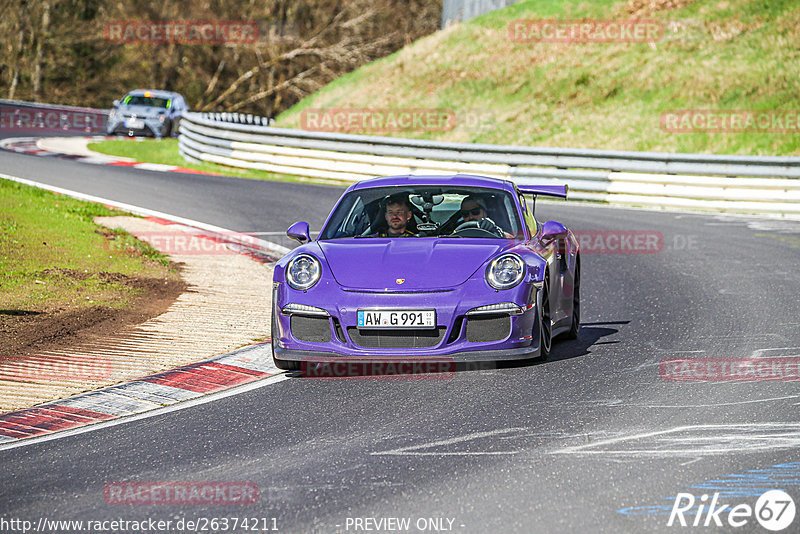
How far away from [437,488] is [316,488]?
55cm

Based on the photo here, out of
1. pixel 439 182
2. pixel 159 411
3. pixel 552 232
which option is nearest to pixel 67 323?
pixel 159 411

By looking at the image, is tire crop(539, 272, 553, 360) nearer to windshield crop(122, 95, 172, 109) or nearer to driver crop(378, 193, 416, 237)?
driver crop(378, 193, 416, 237)

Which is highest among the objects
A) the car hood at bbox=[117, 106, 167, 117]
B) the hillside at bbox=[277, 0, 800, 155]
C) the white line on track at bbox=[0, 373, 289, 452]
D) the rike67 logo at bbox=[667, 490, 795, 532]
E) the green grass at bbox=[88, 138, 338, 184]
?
the hillside at bbox=[277, 0, 800, 155]

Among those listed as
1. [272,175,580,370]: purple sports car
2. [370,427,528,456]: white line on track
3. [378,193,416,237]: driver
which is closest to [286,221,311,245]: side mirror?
[272,175,580,370]: purple sports car

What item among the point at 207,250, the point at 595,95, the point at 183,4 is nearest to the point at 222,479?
the point at 207,250

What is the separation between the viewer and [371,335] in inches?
295

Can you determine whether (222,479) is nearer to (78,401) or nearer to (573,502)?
(573,502)

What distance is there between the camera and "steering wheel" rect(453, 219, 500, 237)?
28.1 ft

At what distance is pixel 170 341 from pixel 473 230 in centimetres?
251

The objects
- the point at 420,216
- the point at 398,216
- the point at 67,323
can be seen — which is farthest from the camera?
the point at 67,323

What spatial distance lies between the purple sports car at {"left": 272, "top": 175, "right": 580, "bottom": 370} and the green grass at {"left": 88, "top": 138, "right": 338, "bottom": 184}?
54.5 feet

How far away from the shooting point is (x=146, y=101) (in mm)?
34594

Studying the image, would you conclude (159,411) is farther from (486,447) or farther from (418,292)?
(486,447)

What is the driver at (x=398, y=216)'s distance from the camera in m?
8.66
